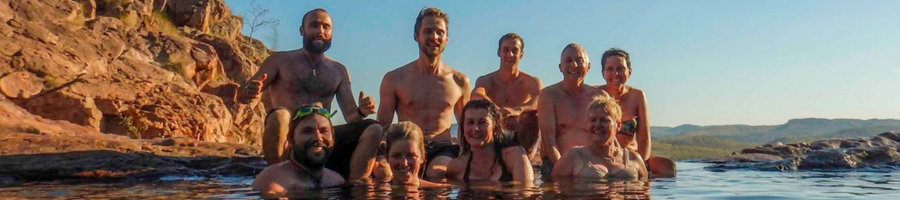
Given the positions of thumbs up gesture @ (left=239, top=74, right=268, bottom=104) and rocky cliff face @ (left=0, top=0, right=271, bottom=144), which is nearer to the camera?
thumbs up gesture @ (left=239, top=74, right=268, bottom=104)

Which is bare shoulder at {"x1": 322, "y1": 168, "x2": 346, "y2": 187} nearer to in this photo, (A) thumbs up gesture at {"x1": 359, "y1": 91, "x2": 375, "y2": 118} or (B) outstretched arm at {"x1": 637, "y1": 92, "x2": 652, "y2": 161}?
(A) thumbs up gesture at {"x1": 359, "y1": 91, "x2": 375, "y2": 118}

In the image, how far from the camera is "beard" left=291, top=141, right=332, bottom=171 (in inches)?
226

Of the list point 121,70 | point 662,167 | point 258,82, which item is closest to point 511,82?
point 662,167

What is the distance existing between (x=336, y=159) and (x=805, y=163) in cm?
792

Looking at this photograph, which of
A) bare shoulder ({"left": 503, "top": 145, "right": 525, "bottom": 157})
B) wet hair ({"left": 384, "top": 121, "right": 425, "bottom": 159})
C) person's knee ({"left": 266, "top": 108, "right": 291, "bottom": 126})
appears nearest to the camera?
wet hair ({"left": 384, "top": 121, "right": 425, "bottom": 159})

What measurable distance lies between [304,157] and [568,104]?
11.7 ft

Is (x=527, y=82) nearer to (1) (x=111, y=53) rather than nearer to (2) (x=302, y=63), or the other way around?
(2) (x=302, y=63)

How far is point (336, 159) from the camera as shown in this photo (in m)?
6.85

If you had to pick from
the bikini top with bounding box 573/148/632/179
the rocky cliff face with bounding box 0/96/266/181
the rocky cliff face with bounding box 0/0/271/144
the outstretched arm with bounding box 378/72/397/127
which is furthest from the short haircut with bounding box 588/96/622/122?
the rocky cliff face with bounding box 0/0/271/144

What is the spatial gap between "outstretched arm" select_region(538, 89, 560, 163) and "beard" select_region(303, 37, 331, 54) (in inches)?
89.4

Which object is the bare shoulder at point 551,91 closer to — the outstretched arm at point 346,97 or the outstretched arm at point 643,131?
the outstretched arm at point 643,131

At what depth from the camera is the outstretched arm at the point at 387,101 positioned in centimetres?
859

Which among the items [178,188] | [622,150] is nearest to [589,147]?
[622,150]

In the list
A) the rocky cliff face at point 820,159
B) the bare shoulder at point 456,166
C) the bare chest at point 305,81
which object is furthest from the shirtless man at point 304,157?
the rocky cliff face at point 820,159
